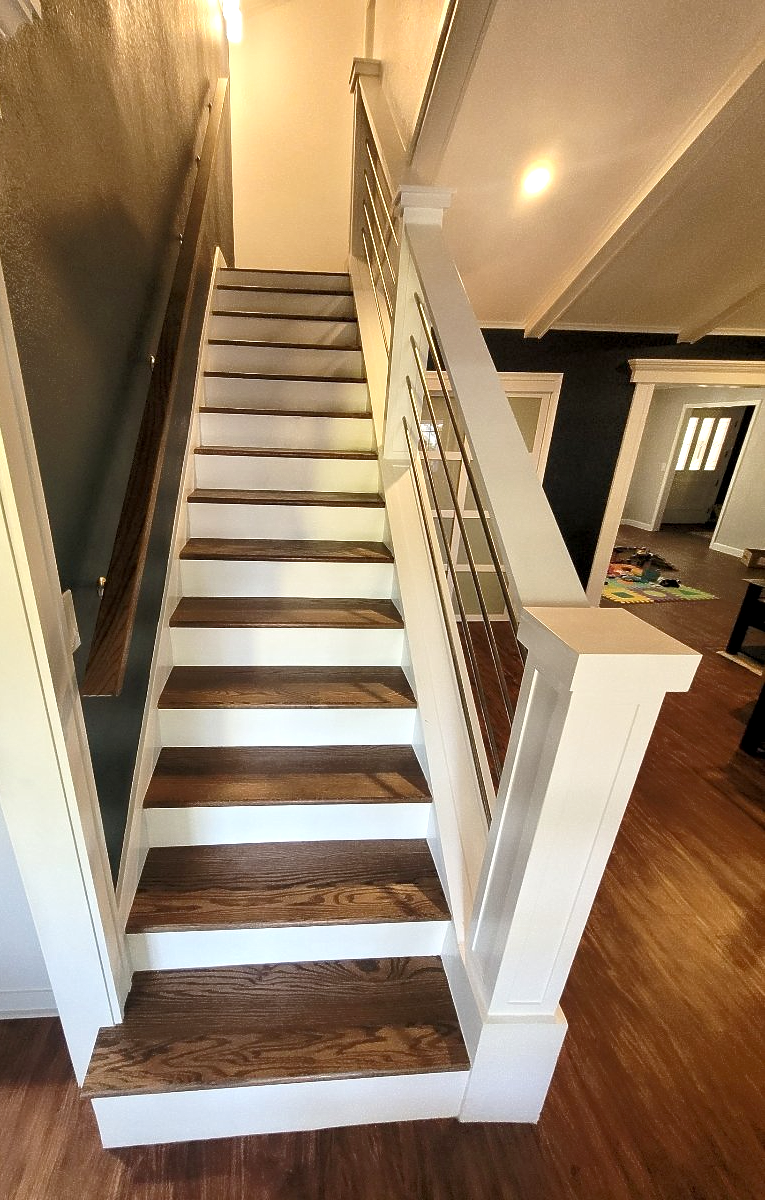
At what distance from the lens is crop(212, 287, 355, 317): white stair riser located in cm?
272

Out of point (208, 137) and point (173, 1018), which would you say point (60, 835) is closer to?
point (173, 1018)

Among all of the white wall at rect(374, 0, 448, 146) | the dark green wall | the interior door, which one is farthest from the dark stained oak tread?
the interior door

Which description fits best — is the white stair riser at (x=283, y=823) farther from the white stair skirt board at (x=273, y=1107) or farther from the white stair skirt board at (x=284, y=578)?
the white stair skirt board at (x=284, y=578)

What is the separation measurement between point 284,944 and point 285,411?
186 cm

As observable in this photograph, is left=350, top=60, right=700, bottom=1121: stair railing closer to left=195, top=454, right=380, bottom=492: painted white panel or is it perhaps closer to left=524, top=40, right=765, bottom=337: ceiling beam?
left=195, top=454, right=380, bottom=492: painted white panel

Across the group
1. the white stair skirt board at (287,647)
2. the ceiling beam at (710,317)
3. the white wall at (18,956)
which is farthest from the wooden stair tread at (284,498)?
the ceiling beam at (710,317)

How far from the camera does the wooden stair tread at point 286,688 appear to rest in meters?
1.54

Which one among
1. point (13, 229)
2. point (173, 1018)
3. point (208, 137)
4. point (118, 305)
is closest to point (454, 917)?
point (173, 1018)

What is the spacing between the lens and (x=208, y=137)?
2.16 meters

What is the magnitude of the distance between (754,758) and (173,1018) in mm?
2801

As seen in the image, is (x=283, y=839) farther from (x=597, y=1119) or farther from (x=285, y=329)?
(x=285, y=329)

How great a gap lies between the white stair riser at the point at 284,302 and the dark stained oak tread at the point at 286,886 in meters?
2.48

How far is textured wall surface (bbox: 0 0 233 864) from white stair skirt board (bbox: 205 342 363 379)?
0.62 metres

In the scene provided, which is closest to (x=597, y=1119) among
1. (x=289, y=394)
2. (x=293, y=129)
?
(x=289, y=394)
